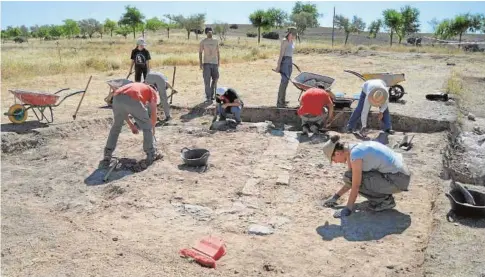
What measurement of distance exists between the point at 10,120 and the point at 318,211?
620 centimetres

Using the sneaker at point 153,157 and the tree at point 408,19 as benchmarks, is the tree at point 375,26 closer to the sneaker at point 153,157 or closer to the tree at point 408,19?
the tree at point 408,19

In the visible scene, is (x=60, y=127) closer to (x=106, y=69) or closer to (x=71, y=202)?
(x=71, y=202)

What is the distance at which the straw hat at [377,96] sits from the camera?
7180 mm

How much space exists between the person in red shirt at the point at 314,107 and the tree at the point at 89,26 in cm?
6824

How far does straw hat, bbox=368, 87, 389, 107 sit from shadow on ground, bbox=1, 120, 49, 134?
573 cm

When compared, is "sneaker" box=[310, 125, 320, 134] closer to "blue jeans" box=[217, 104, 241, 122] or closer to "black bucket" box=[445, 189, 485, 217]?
"blue jeans" box=[217, 104, 241, 122]

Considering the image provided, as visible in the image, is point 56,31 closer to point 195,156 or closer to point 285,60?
point 285,60

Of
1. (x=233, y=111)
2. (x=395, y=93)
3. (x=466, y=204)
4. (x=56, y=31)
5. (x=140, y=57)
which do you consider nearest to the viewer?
(x=466, y=204)

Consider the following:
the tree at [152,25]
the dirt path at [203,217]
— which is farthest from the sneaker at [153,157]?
the tree at [152,25]

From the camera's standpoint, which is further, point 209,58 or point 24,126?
point 209,58

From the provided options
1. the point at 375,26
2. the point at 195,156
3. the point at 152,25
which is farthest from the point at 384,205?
the point at 152,25

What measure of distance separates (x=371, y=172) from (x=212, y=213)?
1790 mm

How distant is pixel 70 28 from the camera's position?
69688 millimetres

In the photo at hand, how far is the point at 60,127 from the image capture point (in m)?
8.34
